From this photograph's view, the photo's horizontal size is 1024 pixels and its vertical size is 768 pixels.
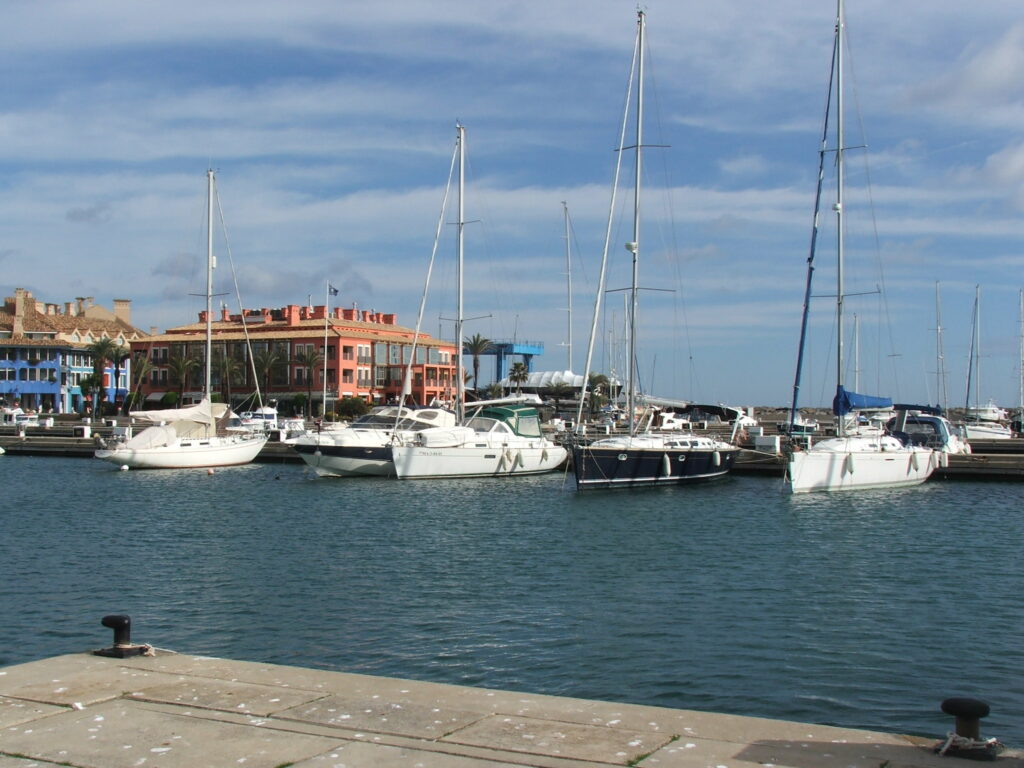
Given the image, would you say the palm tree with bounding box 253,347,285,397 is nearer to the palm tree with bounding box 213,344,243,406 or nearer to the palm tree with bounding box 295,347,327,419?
the palm tree with bounding box 295,347,327,419

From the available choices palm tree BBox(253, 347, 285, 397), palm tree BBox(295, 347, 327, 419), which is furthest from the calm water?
palm tree BBox(253, 347, 285, 397)

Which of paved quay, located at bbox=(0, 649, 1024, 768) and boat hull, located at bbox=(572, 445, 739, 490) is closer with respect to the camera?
paved quay, located at bbox=(0, 649, 1024, 768)

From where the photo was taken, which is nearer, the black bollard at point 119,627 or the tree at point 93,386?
the black bollard at point 119,627

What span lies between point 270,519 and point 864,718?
85.8 feet

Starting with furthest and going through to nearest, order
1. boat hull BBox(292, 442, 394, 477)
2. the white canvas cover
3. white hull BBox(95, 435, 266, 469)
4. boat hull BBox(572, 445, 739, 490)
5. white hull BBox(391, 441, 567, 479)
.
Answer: the white canvas cover
white hull BBox(95, 435, 266, 469)
boat hull BBox(292, 442, 394, 477)
white hull BBox(391, 441, 567, 479)
boat hull BBox(572, 445, 739, 490)

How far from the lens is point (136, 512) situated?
39125 mm

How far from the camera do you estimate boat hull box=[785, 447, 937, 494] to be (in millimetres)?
43969

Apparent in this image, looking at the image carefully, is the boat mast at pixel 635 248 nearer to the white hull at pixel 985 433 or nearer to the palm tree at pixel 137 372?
the white hull at pixel 985 433

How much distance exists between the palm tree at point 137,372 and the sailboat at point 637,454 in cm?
7567

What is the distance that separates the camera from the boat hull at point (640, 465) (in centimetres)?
4431

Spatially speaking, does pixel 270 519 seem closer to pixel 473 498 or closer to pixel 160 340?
pixel 473 498

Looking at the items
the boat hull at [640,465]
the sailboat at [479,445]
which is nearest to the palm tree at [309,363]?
the sailboat at [479,445]

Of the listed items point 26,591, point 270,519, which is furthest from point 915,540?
point 26,591

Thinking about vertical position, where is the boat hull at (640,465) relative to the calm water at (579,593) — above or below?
above
